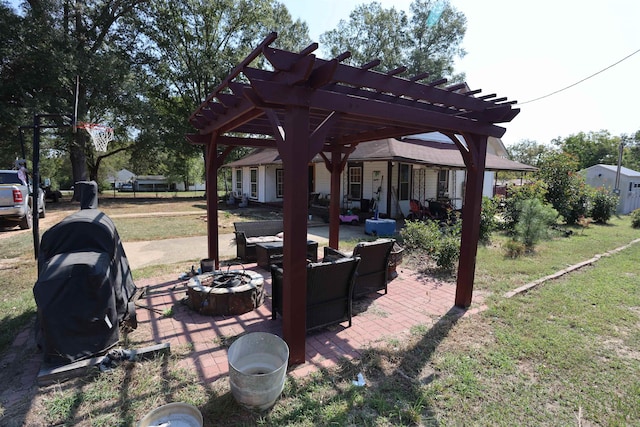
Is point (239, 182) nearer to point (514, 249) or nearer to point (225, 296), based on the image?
point (514, 249)

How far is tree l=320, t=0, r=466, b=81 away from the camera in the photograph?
26328mm

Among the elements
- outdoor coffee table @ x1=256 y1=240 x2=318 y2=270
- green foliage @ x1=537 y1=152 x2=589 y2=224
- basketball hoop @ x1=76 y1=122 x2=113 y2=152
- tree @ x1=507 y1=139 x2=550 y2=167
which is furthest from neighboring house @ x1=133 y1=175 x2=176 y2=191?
tree @ x1=507 y1=139 x2=550 y2=167

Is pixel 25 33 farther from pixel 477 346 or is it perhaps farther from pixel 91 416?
pixel 477 346

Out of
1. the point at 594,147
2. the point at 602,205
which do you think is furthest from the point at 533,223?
the point at 594,147

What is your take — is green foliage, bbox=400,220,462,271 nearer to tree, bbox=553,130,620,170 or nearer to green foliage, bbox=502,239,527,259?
green foliage, bbox=502,239,527,259

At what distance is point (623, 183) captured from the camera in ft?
64.1

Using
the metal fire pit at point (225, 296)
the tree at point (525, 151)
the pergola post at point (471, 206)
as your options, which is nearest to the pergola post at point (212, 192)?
the metal fire pit at point (225, 296)

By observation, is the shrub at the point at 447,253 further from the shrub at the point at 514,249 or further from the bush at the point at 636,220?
the bush at the point at 636,220

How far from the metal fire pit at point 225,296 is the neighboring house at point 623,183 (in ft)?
73.9

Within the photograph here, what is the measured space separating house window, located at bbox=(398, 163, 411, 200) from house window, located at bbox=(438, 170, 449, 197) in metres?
2.45

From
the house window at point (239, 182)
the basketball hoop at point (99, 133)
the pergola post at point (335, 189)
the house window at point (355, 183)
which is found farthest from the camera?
the house window at point (239, 182)

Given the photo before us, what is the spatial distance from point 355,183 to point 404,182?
2087mm

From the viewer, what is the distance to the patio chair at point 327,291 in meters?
3.36

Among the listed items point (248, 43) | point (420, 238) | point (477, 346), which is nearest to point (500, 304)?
point (477, 346)
